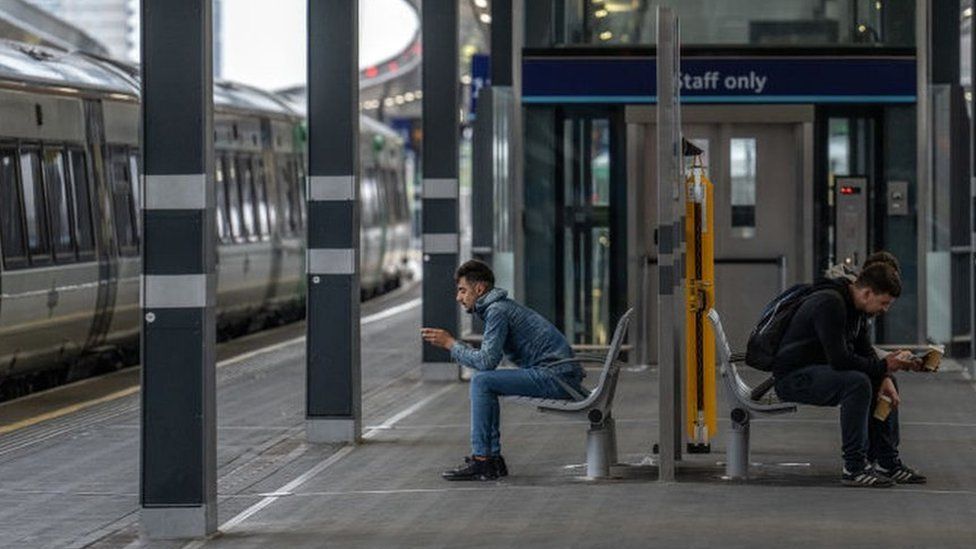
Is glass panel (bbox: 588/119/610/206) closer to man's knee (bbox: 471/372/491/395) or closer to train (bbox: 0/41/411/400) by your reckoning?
train (bbox: 0/41/411/400)

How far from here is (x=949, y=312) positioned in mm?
22625

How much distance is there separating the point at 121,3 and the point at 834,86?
258ft

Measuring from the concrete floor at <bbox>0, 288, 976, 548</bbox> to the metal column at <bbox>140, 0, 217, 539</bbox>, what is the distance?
1.00 ft

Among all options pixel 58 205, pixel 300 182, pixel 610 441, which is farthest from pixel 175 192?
pixel 300 182

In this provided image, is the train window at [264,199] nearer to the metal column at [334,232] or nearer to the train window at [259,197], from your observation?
the train window at [259,197]

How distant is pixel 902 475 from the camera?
520 inches

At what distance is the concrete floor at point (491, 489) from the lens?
11.2m

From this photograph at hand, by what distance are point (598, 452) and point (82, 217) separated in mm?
8953

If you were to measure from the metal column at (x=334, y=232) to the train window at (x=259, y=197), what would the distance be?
13452mm

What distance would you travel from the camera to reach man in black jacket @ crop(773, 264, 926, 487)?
13.1m

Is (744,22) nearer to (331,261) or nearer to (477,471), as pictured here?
(331,261)

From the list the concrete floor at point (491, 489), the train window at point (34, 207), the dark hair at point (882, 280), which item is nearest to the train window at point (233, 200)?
the train window at point (34, 207)

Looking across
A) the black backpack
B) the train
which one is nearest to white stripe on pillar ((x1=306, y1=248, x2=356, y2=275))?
the black backpack

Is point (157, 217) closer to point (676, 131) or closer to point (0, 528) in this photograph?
point (0, 528)
